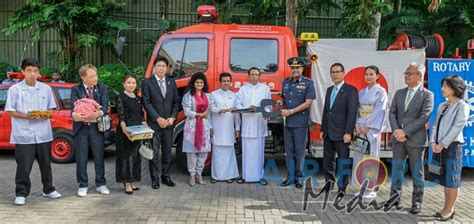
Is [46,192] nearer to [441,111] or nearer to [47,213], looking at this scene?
[47,213]

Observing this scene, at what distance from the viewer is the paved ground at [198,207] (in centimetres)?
510

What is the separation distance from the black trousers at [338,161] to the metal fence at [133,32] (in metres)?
9.41

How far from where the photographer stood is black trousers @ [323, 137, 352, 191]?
19.7 ft

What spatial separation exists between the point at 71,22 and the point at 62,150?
5.54m

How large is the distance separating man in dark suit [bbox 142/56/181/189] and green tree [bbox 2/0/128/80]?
267 inches

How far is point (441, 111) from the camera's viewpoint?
5.07 metres

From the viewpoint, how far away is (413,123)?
5.24 meters

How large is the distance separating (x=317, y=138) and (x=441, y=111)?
2.27 metres

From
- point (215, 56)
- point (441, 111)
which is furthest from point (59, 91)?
point (441, 111)

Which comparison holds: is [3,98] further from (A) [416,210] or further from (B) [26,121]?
(A) [416,210]

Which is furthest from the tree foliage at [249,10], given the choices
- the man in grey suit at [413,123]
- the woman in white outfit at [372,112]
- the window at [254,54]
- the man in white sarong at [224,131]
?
the man in grey suit at [413,123]

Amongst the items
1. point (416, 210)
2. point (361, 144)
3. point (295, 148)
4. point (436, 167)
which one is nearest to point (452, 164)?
point (436, 167)

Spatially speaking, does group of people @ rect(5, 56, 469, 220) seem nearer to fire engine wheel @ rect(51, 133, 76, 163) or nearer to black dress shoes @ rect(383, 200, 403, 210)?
black dress shoes @ rect(383, 200, 403, 210)

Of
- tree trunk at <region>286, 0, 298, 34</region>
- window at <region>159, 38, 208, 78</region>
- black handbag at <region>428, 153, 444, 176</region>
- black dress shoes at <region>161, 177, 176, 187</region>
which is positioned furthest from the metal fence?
black handbag at <region>428, 153, 444, 176</region>
